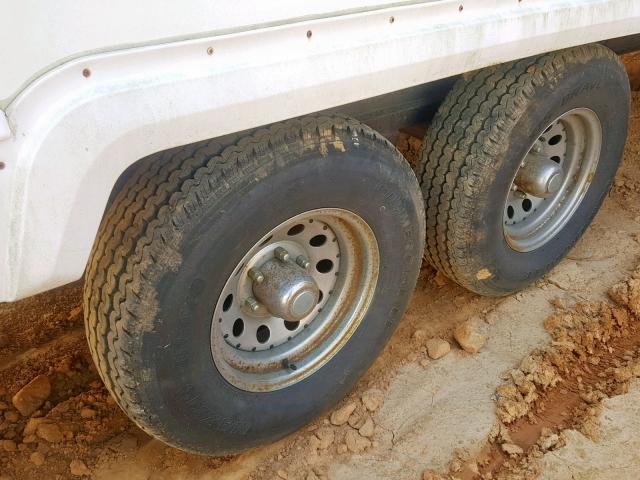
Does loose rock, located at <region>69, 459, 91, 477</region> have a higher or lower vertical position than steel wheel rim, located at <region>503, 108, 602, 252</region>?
lower

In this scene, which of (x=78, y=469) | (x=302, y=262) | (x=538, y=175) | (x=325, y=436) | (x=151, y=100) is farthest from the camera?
(x=538, y=175)

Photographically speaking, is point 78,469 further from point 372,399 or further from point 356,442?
point 372,399

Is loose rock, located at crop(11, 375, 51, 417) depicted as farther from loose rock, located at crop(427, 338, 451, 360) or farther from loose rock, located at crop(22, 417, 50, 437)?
loose rock, located at crop(427, 338, 451, 360)

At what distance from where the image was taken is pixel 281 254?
2.07 metres

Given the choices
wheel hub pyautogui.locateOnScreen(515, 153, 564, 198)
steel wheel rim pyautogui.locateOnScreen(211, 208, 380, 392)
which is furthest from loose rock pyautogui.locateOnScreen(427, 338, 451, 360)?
wheel hub pyautogui.locateOnScreen(515, 153, 564, 198)

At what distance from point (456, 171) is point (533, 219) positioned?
836mm

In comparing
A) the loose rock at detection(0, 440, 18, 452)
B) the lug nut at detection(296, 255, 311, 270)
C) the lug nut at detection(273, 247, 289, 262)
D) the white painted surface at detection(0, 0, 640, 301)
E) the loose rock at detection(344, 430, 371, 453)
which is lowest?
the loose rock at detection(344, 430, 371, 453)

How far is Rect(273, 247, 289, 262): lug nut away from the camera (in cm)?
206

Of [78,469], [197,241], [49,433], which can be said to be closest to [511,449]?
[197,241]

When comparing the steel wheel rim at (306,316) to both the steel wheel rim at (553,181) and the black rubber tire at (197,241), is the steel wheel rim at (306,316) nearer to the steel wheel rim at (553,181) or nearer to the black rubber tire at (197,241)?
the black rubber tire at (197,241)

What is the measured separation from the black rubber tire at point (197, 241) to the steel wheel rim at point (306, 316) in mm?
72

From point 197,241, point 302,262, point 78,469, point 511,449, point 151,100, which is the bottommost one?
point 511,449

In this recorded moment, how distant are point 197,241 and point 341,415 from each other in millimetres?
1131

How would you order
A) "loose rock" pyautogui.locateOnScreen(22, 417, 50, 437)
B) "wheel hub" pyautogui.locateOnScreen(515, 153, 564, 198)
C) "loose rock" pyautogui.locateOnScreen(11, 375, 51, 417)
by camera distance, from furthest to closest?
"wheel hub" pyautogui.locateOnScreen(515, 153, 564, 198)
"loose rock" pyautogui.locateOnScreen(11, 375, 51, 417)
"loose rock" pyautogui.locateOnScreen(22, 417, 50, 437)
